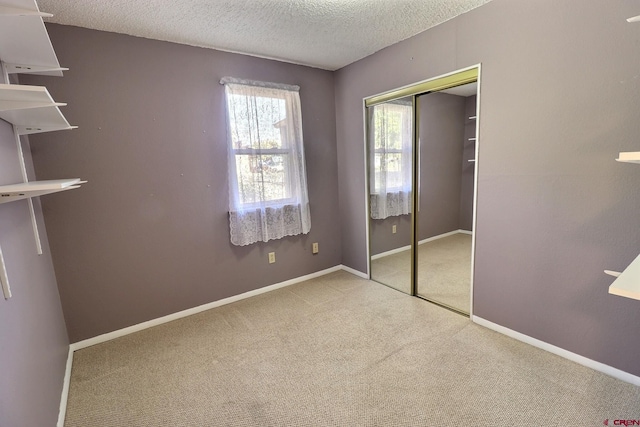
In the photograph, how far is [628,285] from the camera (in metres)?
0.91

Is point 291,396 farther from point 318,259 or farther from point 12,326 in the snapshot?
point 318,259

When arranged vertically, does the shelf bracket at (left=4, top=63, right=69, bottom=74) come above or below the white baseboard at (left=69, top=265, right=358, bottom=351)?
above

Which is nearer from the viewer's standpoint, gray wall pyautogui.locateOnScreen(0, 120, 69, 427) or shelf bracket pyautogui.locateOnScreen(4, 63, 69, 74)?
gray wall pyautogui.locateOnScreen(0, 120, 69, 427)

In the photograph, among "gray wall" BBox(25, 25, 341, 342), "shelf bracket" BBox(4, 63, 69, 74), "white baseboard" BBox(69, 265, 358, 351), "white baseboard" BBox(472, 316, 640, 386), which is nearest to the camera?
"shelf bracket" BBox(4, 63, 69, 74)

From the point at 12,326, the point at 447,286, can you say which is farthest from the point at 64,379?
the point at 447,286

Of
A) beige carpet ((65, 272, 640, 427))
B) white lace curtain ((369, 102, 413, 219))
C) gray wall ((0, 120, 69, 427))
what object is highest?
white lace curtain ((369, 102, 413, 219))

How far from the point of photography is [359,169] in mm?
3199

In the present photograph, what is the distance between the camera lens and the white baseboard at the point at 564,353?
1.71 m

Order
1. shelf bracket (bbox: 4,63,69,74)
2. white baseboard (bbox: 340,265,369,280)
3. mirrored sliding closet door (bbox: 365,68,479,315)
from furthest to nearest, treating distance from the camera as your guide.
A: white baseboard (bbox: 340,265,369,280) → mirrored sliding closet door (bbox: 365,68,479,315) → shelf bracket (bbox: 4,63,69,74)

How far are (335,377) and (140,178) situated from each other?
2.05m

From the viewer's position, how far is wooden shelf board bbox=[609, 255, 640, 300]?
843mm

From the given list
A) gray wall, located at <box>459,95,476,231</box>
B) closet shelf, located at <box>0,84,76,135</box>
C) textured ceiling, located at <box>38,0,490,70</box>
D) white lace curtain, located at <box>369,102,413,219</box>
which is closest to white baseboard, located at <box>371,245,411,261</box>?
white lace curtain, located at <box>369,102,413,219</box>

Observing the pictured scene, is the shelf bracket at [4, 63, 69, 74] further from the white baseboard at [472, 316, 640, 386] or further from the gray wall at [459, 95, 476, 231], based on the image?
the white baseboard at [472, 316, 640, 386]

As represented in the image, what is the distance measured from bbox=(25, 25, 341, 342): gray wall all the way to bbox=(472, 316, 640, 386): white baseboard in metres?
2.12
